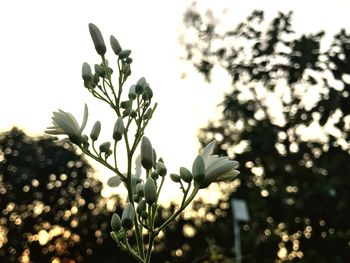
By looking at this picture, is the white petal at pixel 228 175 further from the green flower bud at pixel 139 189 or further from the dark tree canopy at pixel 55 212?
the dark tree canopy at pixel 55 212

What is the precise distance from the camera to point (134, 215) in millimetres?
2248

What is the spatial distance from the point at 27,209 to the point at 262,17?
905 inches

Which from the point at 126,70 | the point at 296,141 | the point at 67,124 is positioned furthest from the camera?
the point at 296,141

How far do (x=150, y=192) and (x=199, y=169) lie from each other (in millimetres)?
234

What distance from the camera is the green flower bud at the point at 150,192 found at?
222 centimetres

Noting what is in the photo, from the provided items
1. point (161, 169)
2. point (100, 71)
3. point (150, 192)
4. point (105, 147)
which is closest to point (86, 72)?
point (100, 71)

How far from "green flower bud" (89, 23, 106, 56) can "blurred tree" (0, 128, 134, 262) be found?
24009 millimetres

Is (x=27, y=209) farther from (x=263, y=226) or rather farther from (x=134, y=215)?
(x=134, y=215)

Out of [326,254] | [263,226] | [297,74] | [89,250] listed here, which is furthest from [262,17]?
[89,250]

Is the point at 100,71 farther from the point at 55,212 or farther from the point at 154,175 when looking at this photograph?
the point at 55,212

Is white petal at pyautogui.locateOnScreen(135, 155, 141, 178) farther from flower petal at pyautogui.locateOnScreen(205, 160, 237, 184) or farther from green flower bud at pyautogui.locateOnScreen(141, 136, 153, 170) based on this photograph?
flower petal at pyautogui.locateOnScreen(205, 160, 237, 184)

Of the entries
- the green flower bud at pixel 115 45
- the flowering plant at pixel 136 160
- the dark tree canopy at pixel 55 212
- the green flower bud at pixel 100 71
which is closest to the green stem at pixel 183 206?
the flowering plant at pixel 136 160

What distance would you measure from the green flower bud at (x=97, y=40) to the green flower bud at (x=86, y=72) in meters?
0.10

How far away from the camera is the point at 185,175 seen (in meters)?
2.28
